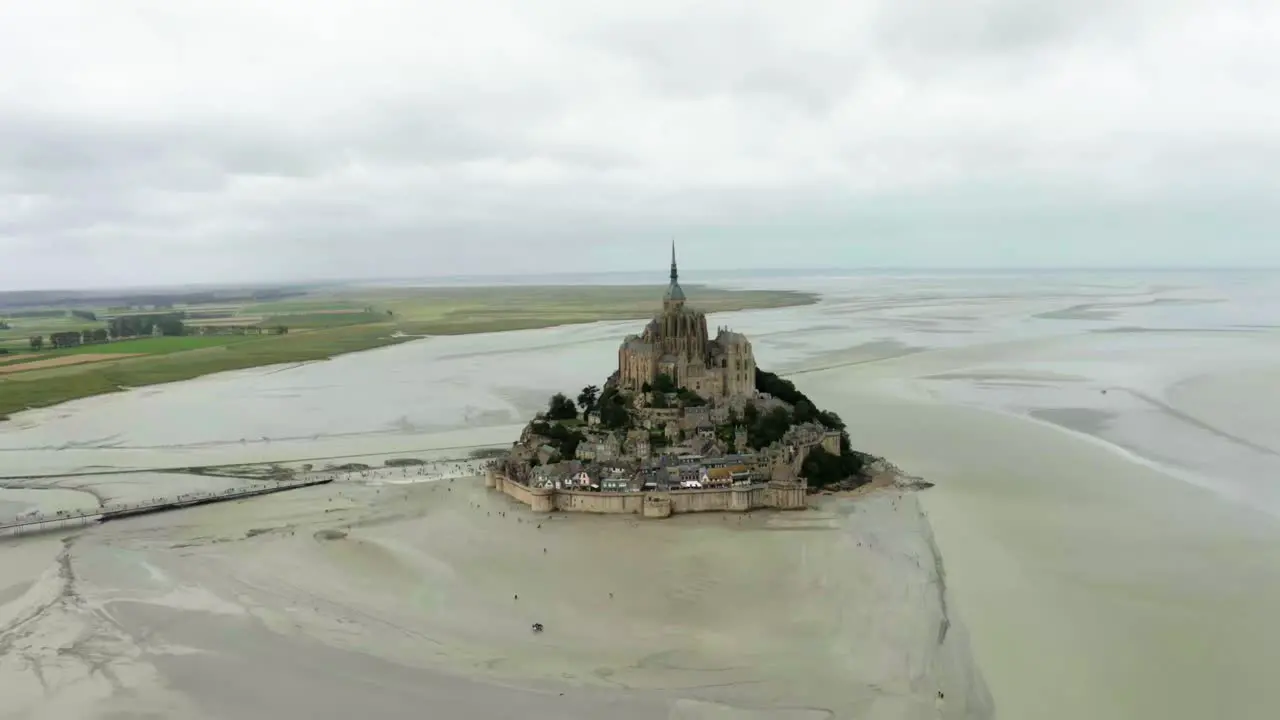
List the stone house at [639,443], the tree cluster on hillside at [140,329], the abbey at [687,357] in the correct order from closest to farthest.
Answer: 1. the stone house at [639,443]
2. the abbey at [687,357]
3. the tree cluster on hillside at [140,329]

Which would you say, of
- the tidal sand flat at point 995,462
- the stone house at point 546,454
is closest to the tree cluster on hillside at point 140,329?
the tidal sand flat at point 995,462

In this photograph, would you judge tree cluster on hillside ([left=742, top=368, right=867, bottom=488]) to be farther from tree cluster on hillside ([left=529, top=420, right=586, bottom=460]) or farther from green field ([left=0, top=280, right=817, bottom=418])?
green field ([left=0, top=280, right=817, bottom=418])

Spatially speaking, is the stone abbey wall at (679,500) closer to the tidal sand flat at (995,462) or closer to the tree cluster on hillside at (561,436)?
the tidal sand flat at (995,462)

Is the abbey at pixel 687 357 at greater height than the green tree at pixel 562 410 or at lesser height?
greater

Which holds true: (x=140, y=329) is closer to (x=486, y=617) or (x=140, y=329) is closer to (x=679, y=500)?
(x=679, y=500)

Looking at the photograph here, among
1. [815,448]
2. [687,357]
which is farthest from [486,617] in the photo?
[687,357]

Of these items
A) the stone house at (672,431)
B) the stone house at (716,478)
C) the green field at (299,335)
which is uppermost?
the green field at (299,335)

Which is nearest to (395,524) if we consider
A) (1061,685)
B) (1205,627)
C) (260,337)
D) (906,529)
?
(906,529)
